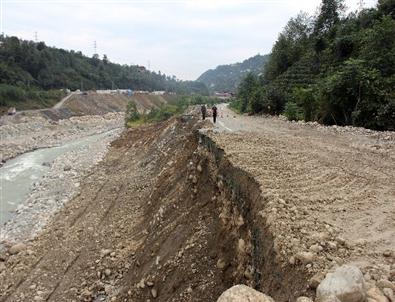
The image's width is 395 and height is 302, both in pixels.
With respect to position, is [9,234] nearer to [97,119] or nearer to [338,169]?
[338,169]

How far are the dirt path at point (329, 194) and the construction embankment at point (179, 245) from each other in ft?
0.17

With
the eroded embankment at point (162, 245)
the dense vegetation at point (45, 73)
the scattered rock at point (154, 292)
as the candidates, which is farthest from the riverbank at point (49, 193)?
the dense vegetation at point (45, 73)

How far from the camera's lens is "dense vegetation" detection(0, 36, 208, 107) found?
74.6 m

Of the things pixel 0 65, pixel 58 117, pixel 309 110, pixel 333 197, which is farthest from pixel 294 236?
pixel 0 65

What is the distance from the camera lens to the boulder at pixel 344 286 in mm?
4898

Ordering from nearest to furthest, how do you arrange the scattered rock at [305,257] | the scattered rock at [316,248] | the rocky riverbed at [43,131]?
the scattered rock at [305,257] → the scattered rock at [316,248] → the rocky riverbed at [43,131]

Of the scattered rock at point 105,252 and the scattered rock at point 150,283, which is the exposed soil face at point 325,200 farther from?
the scattered rock at point 105,252

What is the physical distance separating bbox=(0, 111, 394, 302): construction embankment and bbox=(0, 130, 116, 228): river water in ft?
16.5

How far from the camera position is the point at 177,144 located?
24656 millimetres

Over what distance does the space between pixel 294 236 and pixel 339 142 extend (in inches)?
392

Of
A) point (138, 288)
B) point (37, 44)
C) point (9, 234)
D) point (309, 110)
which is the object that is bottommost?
point (9, 234)

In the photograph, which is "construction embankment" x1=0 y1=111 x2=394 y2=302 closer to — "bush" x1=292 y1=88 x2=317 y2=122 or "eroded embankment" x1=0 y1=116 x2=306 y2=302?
"eroded embankment" x1=0 y1=116 x2=306 y2=302

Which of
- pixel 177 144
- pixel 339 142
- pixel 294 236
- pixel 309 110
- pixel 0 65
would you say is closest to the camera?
pixel 294 236

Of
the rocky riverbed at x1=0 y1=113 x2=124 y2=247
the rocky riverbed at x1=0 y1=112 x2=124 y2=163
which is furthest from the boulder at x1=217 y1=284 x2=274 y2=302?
the rocky riverbed at x1=0 y1=112 x2=124 y2=163
